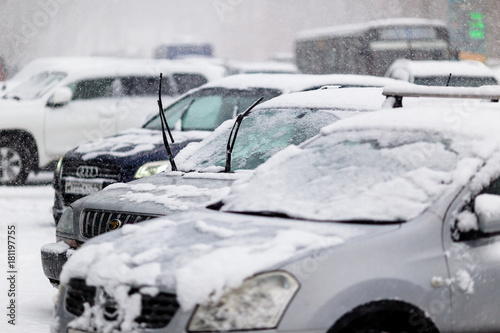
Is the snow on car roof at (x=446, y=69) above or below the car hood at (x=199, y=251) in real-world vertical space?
below

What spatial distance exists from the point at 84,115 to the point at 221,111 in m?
5.38

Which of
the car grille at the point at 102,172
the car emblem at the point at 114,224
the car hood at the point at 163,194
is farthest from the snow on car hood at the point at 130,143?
the car emblem at the point at 114,224

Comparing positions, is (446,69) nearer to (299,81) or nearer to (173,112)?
(173,112)

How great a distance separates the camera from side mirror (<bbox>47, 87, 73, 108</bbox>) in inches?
585

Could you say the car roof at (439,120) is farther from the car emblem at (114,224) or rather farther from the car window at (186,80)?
the car window at (186,80)

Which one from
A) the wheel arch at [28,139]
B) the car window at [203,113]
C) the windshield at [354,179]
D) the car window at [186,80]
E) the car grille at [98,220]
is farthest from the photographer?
the car window at [186,80]

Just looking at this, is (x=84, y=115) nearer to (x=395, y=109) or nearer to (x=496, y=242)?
(x=395, y=109)

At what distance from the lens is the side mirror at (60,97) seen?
14867mm

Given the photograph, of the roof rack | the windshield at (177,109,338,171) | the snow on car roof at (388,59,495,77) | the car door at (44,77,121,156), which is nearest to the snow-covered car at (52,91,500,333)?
the roof rack

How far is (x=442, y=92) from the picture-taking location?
5500 millimetres

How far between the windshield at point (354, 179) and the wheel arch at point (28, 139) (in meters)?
10.2

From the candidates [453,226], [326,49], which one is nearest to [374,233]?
[453,226]

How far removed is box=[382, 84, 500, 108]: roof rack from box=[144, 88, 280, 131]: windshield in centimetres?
412

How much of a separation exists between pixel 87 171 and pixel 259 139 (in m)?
3.02
